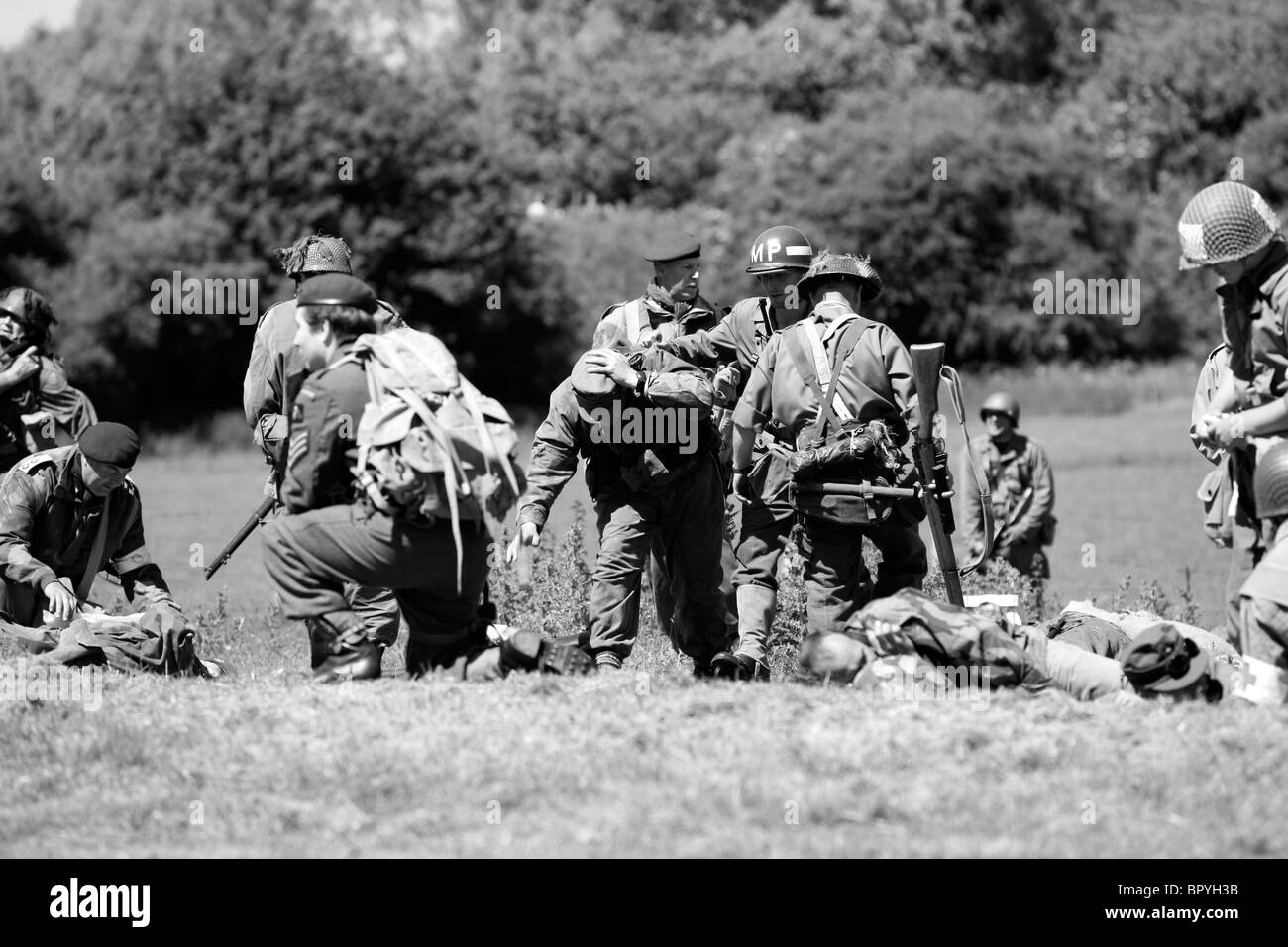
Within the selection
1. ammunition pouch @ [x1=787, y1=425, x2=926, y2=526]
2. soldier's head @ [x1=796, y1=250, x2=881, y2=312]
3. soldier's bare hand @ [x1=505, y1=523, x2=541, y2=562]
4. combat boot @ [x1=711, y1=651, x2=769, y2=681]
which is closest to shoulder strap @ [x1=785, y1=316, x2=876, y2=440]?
ammunition pouch @ [x1=787, y1=425, x2=926, y2=526]

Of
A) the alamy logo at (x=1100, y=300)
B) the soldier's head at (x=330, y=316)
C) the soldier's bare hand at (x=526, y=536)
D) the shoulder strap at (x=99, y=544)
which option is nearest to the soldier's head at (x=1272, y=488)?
the soldier's bare hand at (x=526, y=536)

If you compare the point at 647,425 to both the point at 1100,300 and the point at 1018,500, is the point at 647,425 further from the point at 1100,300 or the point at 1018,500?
the point at 1100,300

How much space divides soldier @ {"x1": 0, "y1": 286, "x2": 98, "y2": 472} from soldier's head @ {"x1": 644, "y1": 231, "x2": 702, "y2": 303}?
12.3ft

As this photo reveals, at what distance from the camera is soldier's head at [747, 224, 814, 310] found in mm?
9695

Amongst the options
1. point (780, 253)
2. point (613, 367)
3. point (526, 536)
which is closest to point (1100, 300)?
point (780, 253)

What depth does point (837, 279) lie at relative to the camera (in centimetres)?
895

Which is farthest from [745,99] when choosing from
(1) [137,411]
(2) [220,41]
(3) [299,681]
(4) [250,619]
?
(3) [299,681]

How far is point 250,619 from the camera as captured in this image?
12211 mm

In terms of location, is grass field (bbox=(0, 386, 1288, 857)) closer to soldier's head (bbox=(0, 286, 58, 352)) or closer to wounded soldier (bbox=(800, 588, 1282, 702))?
wounded soldier (bbox=(800, 588, 1282, 702))

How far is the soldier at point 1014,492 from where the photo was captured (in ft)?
44.8

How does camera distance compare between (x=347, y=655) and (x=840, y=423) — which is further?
(x=840, y=423)

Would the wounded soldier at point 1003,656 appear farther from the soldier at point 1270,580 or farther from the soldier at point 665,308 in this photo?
the soldier at point 665,308
